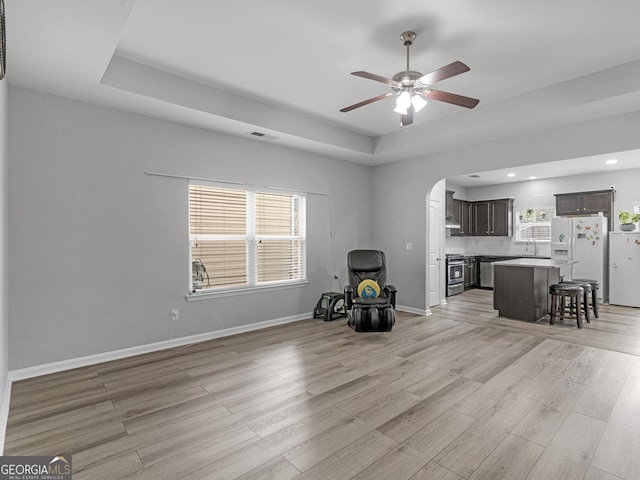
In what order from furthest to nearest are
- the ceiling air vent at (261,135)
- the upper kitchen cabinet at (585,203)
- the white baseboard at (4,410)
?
1. the upper kitchen cabinet at (585,203)
2. the ceiling air vent at (261,135)
3. the white baseboard at (4,410)

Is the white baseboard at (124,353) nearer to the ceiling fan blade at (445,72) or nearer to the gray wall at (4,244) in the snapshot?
the gray wall at (4,244)

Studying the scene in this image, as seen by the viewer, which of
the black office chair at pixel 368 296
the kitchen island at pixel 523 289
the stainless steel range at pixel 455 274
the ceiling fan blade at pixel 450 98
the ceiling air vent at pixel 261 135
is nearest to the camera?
the ceiling fan blade at pixel 450 98

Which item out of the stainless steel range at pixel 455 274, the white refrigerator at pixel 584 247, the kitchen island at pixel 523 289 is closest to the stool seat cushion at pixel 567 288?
the kitchen island at pixel 523 289

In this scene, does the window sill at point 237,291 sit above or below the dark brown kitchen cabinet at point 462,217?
below

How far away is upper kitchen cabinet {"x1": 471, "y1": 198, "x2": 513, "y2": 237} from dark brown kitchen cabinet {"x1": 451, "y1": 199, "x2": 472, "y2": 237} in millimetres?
157

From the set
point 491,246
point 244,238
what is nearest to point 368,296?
point 244,238

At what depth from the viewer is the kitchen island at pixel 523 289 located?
16.8ft

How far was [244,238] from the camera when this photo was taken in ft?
15.3

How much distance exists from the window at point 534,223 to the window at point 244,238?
6013 mm

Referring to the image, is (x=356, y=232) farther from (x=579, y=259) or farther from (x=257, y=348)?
(x=579, y=259)

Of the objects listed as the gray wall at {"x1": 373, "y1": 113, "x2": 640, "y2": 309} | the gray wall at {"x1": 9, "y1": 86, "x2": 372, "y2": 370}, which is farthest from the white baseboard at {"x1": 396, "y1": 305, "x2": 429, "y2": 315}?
the gray wall at {"x1": 9, "y1": 86, "x2": 372, "y2": 370}

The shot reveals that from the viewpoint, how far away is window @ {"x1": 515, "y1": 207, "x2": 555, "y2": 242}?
7996 mm

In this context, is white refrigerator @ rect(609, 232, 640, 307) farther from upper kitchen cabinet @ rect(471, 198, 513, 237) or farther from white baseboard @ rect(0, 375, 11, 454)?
white baseboard @ rect(0, 375, 11, 454)

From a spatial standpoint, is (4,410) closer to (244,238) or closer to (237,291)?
(237,291)
